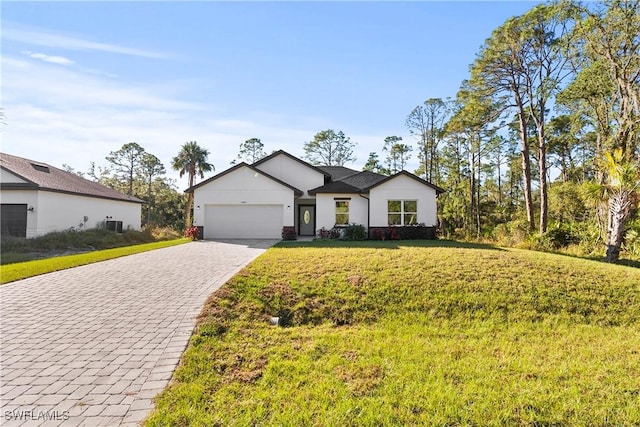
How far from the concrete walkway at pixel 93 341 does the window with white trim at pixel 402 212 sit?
12.5m

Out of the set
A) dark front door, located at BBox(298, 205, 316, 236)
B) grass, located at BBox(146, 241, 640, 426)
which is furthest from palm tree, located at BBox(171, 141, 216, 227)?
grass, located at BBox(146, 241, 640, 426)

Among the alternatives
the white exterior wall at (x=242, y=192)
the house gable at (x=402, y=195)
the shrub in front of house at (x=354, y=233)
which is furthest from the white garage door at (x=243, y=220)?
the house gable at (x=402, y=195)

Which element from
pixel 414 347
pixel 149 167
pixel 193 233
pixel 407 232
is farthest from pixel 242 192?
pixel 149 167

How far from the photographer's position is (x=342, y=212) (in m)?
20.1

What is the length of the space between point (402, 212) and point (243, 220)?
32.6 ft

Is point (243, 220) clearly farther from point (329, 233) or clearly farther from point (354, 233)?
point (354, 233)

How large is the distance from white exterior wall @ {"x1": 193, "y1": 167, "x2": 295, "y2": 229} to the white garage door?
13.8 inches

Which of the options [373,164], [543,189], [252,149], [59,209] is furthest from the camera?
[252,149]

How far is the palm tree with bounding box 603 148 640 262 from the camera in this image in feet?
38.1

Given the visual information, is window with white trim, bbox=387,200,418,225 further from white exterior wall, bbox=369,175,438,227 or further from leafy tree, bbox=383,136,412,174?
leafy tree, bbox=383,136,412,174

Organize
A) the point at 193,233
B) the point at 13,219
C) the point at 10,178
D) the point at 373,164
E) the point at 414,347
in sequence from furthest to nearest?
the point at 373,164 < the point at 193,233 < the point at 10,178 < the point at 13,219 < the point at 414,347

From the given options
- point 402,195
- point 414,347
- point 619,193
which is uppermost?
point 402,195

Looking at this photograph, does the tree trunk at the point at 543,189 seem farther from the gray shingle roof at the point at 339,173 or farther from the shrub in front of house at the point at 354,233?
the gray shingle roof at the point at 339,173

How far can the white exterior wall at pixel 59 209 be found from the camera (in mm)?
16984
